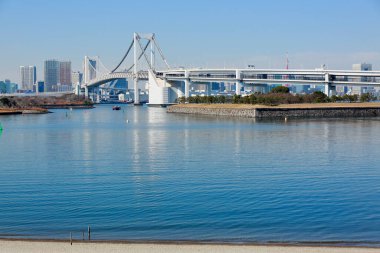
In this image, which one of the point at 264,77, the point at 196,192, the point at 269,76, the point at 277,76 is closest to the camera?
the point at 196,192

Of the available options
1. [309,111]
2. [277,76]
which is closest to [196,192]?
[309,111]

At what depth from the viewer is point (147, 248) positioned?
436 cm

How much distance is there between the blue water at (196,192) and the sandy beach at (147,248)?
417mm

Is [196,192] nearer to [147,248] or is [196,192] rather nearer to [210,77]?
[147,248]

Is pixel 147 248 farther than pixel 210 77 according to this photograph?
No

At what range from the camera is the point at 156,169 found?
904 centimetres

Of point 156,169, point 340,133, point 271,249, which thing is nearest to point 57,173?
point 156,169

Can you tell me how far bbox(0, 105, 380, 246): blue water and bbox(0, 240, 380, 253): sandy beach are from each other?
1.37ft

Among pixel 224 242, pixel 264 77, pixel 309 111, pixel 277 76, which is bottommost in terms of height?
pixel 224 242

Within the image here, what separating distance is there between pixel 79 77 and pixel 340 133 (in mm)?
79040

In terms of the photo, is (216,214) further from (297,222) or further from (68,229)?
(68,229)

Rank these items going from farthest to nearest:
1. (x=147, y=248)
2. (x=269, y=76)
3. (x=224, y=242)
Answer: (x=269, y=76), (x=224, y=242), (x=147, y=248)

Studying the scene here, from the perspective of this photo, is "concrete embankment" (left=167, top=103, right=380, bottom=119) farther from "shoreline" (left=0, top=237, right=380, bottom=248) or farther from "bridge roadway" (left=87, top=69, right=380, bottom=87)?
"shoreline" (left=0, top=237, right=380, bottom=248)

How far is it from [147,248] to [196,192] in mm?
2668
